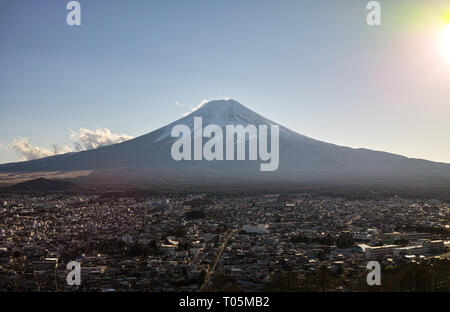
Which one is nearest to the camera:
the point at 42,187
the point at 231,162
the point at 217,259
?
the point at 217,259

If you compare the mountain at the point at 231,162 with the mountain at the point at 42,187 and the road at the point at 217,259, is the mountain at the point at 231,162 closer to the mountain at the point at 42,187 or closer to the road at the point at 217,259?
the mountain at the point at 42,187

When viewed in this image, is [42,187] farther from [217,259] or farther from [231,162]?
[231,162]

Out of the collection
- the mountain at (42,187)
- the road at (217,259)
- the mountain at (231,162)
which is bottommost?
the road at (217,259)

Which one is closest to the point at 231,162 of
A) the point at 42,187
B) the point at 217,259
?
the point at 42,187

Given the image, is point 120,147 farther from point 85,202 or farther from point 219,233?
point 219,233

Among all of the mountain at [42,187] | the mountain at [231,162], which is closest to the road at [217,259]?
the mountain at [42,187]

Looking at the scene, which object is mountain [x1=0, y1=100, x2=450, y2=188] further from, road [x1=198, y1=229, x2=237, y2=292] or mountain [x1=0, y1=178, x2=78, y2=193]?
road [x1=198, y1=229, x2=237, y2=292]
